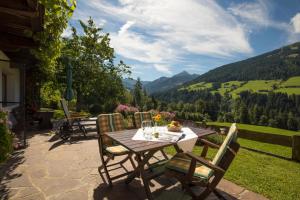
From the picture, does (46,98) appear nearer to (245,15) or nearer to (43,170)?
(43,170)

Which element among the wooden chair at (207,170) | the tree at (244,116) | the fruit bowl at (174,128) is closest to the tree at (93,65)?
the fruit bowl at (174,128)

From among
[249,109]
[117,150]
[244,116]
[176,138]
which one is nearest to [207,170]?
[176,138]

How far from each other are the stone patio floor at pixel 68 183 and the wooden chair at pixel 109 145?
0.78 ft

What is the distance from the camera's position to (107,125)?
4016 millimetres

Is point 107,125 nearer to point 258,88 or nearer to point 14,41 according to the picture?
point 14,41

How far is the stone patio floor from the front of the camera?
3.01 m

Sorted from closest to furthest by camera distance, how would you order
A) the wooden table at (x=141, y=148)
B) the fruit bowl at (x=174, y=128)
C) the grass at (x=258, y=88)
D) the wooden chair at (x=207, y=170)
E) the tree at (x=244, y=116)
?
the wooden chair at (x=207, y=170) → the wooden table at (x=141, y=148) → the fruit bowl at (x=174, y=128) → the tree at (x=244, y=116) → the grass at (x=258, y=88)

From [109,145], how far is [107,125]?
389 mm

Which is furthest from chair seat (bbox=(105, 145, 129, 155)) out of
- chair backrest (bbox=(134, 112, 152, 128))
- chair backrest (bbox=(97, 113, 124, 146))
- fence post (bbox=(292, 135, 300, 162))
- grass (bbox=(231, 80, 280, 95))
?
grass (bbox=(231, 80, 280, 95))

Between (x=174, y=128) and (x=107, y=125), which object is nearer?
(x=174, y=128)

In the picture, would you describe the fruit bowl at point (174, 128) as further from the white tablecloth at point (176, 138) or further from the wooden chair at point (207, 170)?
the wooden chair at point (207, 170)

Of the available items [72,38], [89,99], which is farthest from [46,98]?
[72,38]

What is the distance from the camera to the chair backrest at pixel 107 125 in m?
3.84

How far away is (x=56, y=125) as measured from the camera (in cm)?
844
